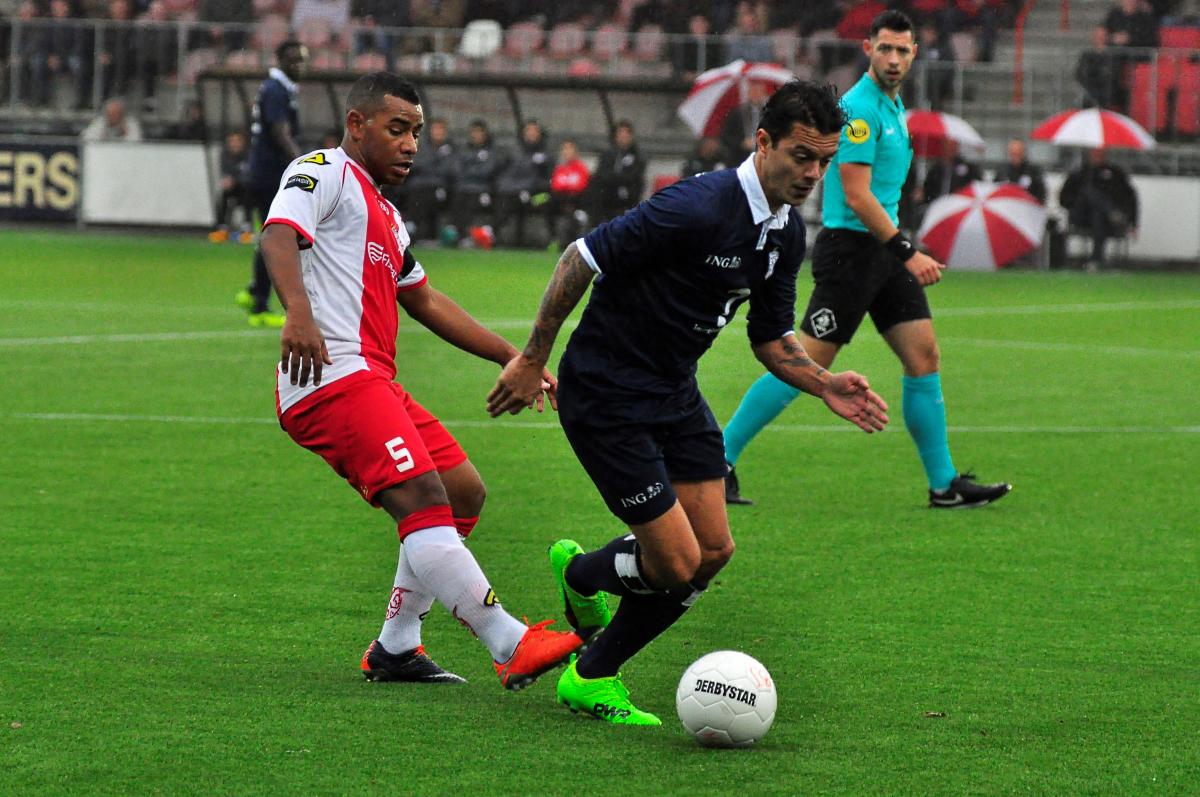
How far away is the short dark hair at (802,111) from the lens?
479 centimetres

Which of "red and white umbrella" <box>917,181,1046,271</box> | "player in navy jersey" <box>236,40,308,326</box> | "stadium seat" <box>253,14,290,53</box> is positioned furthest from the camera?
"stadium seat" <box>253,14,290,53</box>

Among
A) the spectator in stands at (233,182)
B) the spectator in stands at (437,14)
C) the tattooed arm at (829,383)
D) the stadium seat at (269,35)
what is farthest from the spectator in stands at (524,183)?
the tattooed arm at (829,383)

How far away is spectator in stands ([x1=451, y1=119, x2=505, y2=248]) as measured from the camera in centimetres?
2584

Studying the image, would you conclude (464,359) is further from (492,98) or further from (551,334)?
(492,98)

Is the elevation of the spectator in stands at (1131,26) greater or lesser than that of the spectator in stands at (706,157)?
greater

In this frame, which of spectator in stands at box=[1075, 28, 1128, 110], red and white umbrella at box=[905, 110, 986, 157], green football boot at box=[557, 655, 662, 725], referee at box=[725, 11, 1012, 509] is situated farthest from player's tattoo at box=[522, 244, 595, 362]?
spectator in stands at box=[1075, 28, 1128, 110]

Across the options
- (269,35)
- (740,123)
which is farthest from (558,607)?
(269,35)

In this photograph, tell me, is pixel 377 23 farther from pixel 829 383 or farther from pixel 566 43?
pixel 829 383

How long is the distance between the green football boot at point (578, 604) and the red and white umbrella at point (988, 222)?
17.7 m

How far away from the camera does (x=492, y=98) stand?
27188 millimetres

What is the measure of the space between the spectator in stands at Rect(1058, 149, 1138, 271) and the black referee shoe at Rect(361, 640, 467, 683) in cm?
1979

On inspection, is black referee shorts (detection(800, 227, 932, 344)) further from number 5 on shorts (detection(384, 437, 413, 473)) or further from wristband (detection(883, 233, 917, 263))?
number 5 on shorts (detection(384, 437, 413, 473))

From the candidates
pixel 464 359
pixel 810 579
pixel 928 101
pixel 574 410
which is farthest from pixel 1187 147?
pixel 574 410

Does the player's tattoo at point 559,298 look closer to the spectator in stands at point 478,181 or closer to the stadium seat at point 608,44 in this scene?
the spectator in stands at point 478,181
